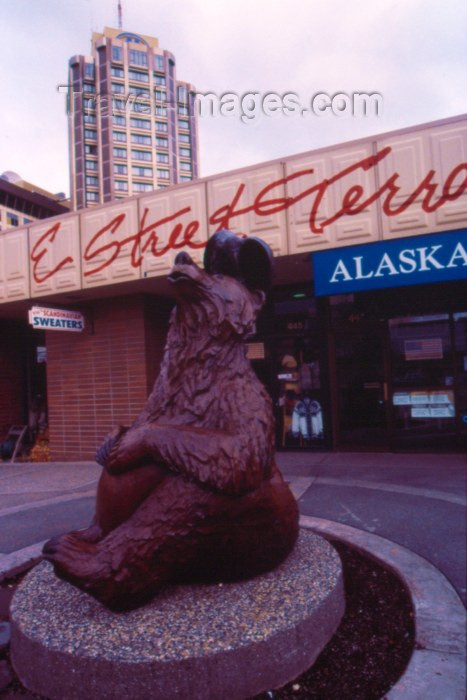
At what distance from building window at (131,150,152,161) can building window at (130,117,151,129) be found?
12.5ft

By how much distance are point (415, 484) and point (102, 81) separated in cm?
8104

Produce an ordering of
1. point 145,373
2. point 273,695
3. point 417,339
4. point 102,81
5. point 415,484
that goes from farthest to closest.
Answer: point 102,81 → point 145,373 → point 417,339 → point 415,484 → point 273,695

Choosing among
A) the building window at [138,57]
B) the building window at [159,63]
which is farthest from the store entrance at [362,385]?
the building window at [159,63]

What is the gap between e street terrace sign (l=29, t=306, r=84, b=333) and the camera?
7.54m

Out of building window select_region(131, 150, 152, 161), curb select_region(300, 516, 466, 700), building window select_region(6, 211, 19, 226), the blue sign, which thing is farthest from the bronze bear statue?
building window select_region(131, 150, 152, 161)

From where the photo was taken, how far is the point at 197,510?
1.99m

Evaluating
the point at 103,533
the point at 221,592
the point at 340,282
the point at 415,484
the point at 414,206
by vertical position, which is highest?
the point at 414,206

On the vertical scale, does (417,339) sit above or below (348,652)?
above

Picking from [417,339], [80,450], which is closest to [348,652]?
[417,339]

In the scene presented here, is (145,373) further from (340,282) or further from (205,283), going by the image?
(205,283)

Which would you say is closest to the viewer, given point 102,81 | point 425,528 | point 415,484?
point 425,528

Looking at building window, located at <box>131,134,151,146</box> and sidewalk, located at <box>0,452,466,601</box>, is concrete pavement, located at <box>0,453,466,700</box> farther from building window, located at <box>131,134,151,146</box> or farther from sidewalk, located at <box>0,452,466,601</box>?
building window, located at <box>131,134,151,146</box>

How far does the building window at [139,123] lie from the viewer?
7169 centimetres

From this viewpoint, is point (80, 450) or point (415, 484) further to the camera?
point (80, 450)
